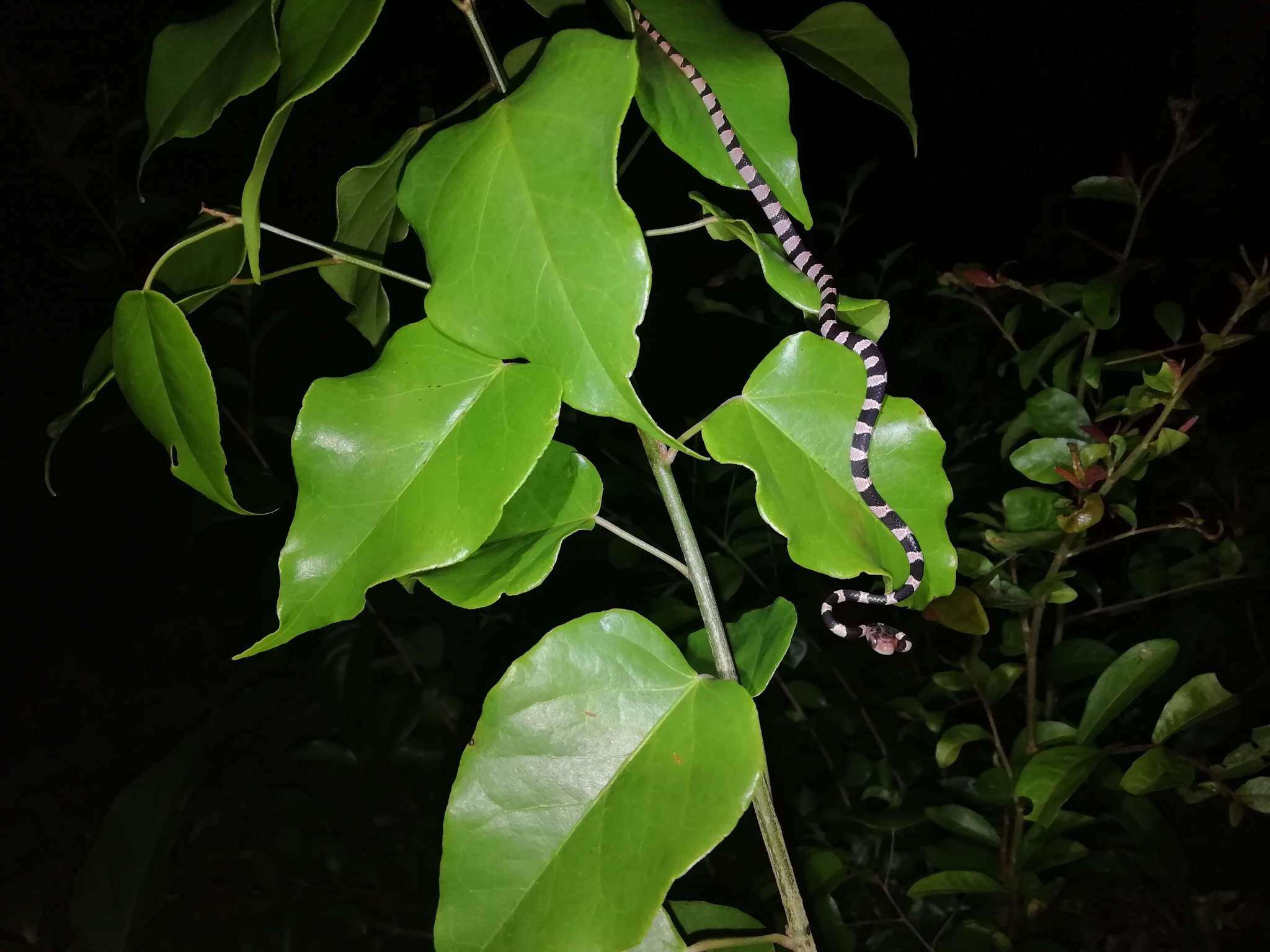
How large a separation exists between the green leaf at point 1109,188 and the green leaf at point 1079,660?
727mm

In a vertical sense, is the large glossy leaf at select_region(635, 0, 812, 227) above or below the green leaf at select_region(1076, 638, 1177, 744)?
above

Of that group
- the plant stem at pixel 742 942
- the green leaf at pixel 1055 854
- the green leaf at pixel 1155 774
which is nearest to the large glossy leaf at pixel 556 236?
the plant stem at pixel 742 942

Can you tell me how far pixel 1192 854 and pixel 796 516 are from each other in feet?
6.61

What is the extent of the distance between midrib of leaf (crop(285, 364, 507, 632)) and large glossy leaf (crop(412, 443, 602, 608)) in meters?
0.10

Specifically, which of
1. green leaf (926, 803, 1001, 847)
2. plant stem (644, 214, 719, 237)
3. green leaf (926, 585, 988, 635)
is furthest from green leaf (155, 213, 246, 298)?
green leaf (926, 803, 1001, 847)

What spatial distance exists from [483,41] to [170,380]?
1.05ft

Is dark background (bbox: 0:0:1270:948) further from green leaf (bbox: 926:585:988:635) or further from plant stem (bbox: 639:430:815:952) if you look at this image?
plant stem (bbox: 639:430:815:952)

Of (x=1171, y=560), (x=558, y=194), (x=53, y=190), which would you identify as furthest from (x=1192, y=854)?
(x=53, y=190)

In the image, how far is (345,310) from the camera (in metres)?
2.23

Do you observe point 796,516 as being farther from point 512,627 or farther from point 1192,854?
point 1192,854

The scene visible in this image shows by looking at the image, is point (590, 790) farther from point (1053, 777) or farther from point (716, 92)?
point (1053, 777)

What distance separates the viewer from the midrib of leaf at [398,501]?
487mm

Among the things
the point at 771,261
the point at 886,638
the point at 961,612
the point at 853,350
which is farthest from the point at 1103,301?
the point at 771,261

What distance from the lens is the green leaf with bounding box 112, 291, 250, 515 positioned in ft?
1.72
